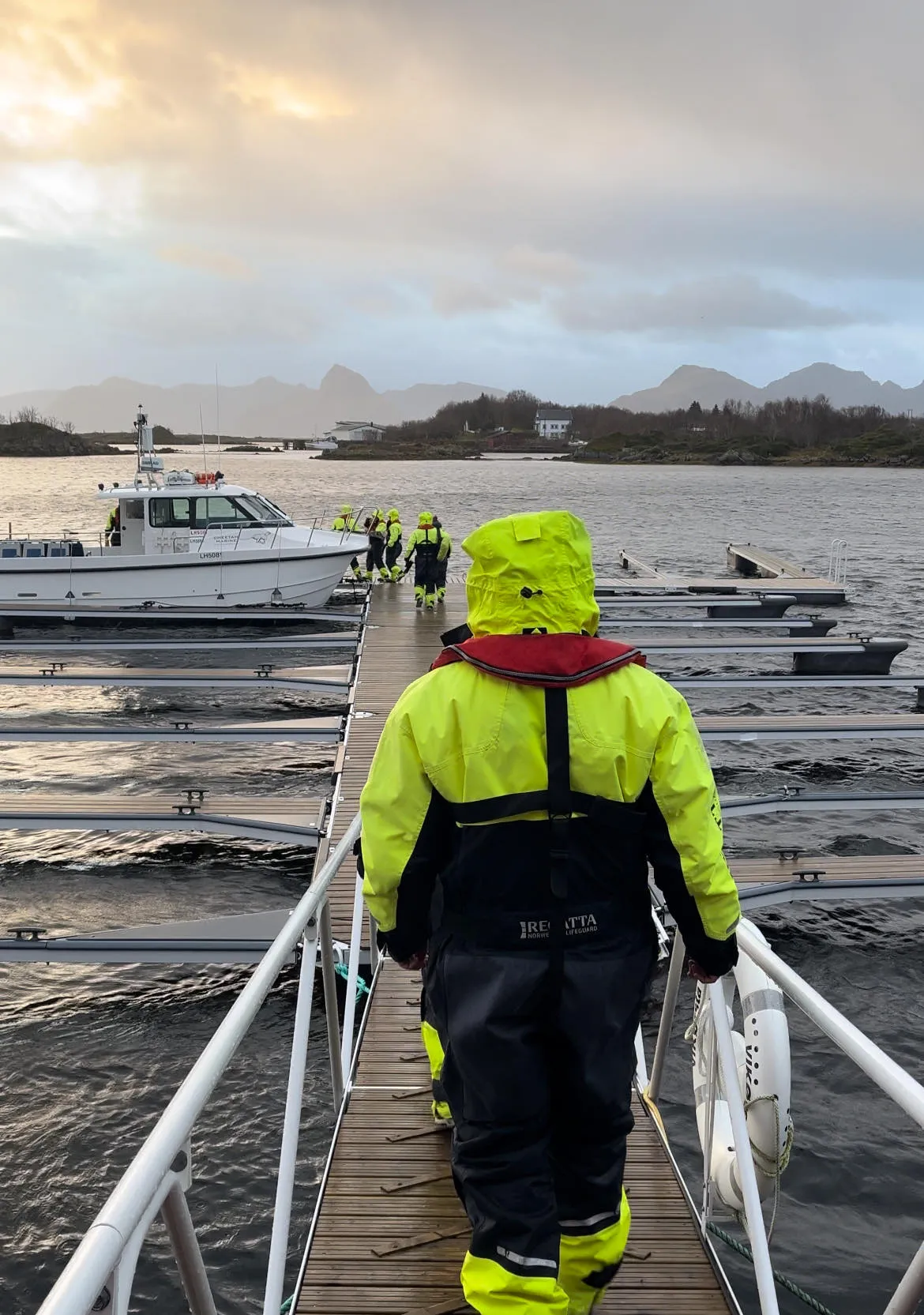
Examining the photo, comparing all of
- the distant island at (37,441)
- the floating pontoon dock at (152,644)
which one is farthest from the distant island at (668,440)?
the floating pontoon dock at (152,644)

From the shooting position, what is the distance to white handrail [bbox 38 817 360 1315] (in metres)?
1.44

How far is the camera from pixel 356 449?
173750 mm

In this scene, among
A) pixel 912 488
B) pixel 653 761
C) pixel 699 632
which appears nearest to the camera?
pixel 653 761

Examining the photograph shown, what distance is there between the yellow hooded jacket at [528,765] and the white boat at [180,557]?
20.5m

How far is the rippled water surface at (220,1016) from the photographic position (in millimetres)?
6340

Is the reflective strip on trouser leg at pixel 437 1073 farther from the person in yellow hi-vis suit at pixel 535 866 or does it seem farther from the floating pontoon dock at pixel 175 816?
the floating pontoon dock at pixel 175 816

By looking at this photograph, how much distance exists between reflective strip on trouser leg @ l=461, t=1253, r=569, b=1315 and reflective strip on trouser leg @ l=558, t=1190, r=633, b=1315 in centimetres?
14

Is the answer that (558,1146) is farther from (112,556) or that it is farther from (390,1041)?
(112,556)

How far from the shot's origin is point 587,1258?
2.79m

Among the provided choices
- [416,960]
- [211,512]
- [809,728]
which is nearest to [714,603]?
[809,728]

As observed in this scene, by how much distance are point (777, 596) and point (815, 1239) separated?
1818 centimetres

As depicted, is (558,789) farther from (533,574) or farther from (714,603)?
(714,603)

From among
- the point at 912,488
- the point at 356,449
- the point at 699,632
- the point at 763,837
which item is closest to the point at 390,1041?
the point at 763,837

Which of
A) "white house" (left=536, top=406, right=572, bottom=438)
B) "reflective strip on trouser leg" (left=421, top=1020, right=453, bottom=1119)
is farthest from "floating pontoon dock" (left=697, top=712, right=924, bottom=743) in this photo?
"white house" (left=536, top=406, right=572, bottom=438)
